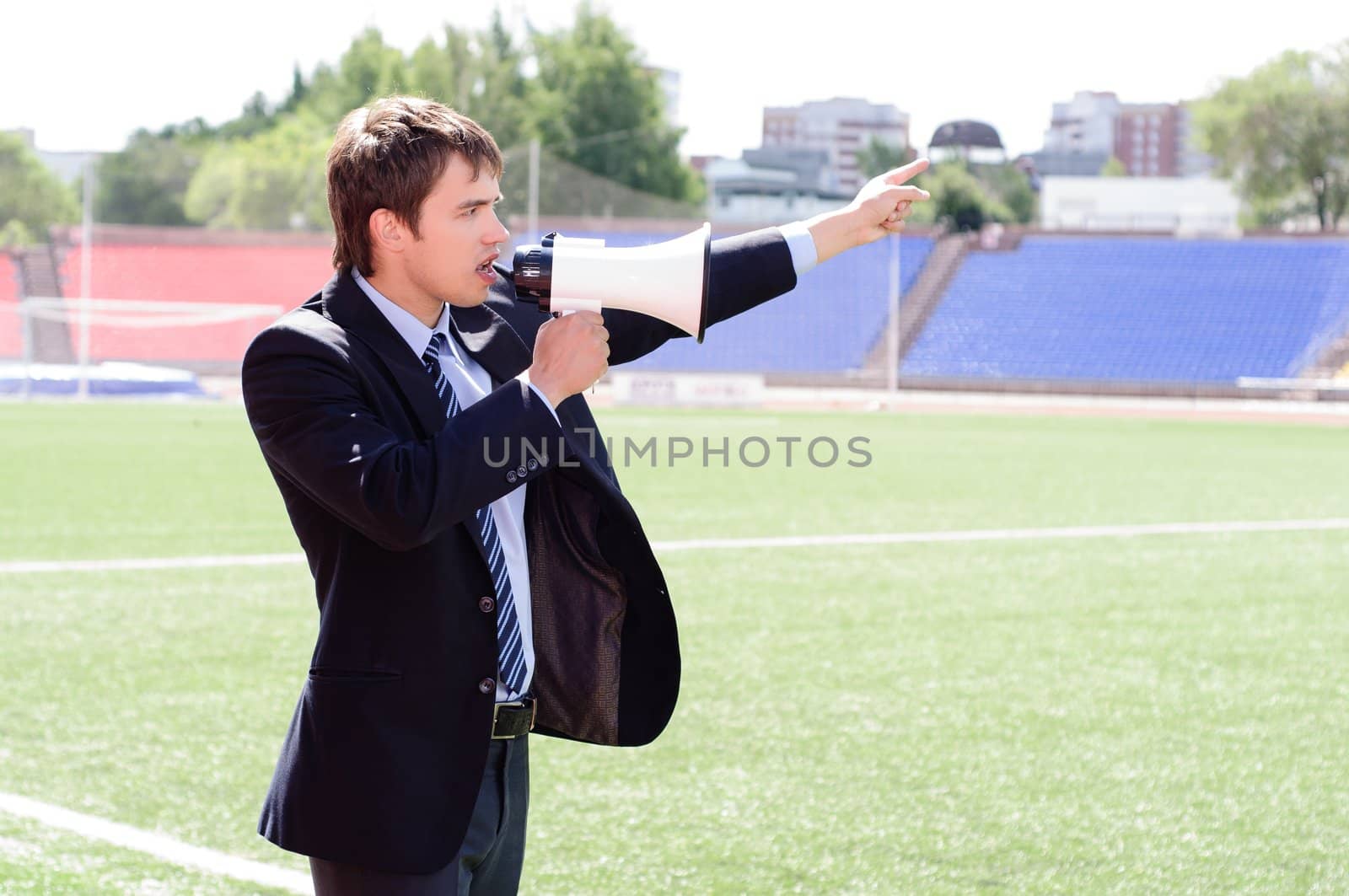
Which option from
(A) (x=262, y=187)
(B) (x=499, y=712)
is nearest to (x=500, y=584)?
(B) (x=499, y=712)

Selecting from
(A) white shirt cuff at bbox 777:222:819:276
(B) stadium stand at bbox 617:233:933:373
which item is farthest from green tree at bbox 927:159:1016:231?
(A) white shirt cuff at bbox 777:222:819:276

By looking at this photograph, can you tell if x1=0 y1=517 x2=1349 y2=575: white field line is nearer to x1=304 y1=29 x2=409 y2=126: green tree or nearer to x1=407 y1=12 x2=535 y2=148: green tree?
x1=407 y1=12 x2=535 y2=148: green tree

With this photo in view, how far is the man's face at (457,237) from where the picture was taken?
2.05 metres

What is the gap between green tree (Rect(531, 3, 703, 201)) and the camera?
61.8 meters

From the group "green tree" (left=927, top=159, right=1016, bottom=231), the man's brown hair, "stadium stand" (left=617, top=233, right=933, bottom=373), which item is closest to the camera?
the man's brown hair

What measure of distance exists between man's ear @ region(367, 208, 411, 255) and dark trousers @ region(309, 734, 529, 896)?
75 centimetres

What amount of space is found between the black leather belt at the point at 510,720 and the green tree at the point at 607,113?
2381 inches

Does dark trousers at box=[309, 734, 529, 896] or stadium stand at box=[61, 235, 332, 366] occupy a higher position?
stadium stand at box=[61, 235, 332, 366]

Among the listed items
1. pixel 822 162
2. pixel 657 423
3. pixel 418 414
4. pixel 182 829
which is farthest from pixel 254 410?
pixel 822 162

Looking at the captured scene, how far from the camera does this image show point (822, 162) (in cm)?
5888

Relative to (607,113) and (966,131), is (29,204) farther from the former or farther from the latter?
(966,131)

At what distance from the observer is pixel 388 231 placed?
206 centimetres

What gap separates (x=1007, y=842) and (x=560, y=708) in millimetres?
2147

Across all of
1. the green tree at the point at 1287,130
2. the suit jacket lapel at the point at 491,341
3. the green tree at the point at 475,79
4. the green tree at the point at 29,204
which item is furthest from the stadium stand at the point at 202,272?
the suit jacket lapel at the point at 491,341
